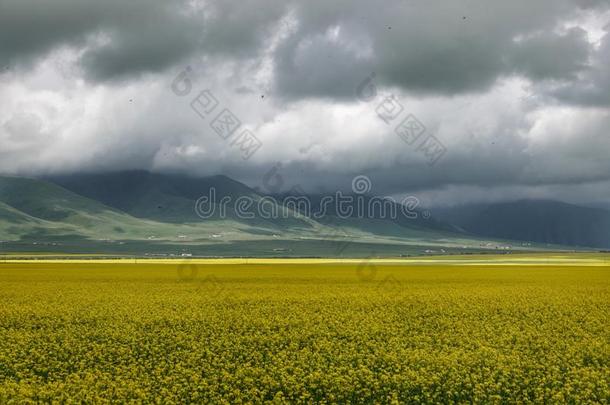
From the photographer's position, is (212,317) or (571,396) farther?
(212,317)

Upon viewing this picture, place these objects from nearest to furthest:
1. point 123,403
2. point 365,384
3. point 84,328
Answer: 1. point 123,403
2. point 365,384
3. point 84,328

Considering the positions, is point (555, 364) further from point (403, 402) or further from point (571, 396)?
point (403, 402)

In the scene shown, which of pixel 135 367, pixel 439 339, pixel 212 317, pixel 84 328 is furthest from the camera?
pixel 212 317

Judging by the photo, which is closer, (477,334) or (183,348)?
(183,348)

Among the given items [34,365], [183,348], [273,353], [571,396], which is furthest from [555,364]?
[34,365]

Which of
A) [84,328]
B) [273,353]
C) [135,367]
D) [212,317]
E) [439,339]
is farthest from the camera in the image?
[212,317]

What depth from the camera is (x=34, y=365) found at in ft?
83.8

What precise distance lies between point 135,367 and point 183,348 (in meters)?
4.06

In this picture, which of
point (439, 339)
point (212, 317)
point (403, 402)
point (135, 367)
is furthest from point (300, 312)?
point (403, 402)

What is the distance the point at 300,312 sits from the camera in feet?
127

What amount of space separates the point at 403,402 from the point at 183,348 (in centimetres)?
1166

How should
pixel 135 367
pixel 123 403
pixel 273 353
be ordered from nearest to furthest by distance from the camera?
pixel 123 403 < pixel 135 367 < pixel 273 353

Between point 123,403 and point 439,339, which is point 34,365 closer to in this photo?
point 123,403

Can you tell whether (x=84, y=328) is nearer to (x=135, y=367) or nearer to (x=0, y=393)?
(x=135, y=367)
